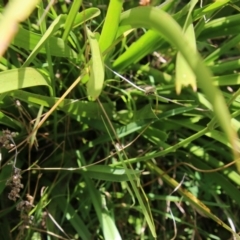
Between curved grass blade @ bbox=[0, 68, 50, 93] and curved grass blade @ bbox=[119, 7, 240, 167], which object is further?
curved grass blade @ bbox=[0, 68, 50, 93]

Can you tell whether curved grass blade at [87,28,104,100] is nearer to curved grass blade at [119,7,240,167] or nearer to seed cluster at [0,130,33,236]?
curved grass blade at [119,7,240,167]

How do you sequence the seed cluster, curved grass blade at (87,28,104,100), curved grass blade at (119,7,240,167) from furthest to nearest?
the seed cluster
curved grass blade at (87,28,104,100)
curved grass blade at (119,7,240,167)

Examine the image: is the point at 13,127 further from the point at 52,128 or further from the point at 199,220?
the point at 199,220

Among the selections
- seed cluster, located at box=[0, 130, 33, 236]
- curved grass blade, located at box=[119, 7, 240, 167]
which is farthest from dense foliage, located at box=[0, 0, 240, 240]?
curved grass blade, located at box=[119, 7, 240, 167]

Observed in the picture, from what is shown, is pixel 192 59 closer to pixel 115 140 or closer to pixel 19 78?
pixel 19 78

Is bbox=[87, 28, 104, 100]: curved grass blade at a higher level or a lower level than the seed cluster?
higher

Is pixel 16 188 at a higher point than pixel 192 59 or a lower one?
lower

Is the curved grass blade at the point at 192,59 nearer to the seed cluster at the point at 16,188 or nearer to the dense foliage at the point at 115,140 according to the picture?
the dense foliage at the point at 115,140

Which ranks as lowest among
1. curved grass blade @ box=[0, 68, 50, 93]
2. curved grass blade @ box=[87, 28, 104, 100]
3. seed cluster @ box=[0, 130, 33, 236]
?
seed cluster @ box=[0, 130, 33, 236]

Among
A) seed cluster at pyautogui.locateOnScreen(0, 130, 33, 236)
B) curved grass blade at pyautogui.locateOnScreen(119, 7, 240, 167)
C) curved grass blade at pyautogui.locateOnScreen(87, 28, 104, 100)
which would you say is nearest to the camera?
curved grass blade at pyautogui.locateOnScreen(119, 7, 240, 167)

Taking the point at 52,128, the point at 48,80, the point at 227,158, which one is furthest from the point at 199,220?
the point at 48,80

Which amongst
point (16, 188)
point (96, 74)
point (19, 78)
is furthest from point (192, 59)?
point (16, 188)
